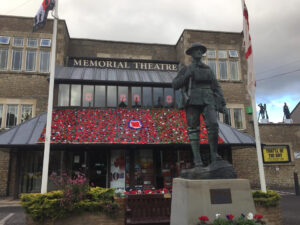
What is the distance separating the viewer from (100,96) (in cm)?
1482

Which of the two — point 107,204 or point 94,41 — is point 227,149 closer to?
point 107,204

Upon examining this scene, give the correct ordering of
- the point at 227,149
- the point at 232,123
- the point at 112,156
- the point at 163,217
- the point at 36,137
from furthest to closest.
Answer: the point at 232,123, the point at 227,149, the point at 112,156, the point at 36,137, the point at 163,217

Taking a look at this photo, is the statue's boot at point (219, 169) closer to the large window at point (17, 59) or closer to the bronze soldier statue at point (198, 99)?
the bronze soldier statue at point (198, 99)

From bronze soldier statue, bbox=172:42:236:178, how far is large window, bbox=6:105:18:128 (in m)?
13.4

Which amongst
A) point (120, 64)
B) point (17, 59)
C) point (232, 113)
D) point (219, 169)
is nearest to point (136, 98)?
point (120, 64)

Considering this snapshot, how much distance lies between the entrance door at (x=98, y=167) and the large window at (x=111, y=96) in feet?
9.65

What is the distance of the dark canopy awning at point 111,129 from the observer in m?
12.5

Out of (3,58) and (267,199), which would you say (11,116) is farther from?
(267,199)

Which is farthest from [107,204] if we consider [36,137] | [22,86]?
[22,86]

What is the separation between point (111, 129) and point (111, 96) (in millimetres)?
2472

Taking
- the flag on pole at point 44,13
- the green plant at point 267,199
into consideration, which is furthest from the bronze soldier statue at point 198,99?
the flag on pole at point 44,13

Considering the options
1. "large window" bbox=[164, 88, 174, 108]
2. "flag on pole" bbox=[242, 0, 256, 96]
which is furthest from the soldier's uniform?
"large window" bbox=[164, 88, 174, 108]

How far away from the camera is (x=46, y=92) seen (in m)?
16.1

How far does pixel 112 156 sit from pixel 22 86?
25.1 ft
